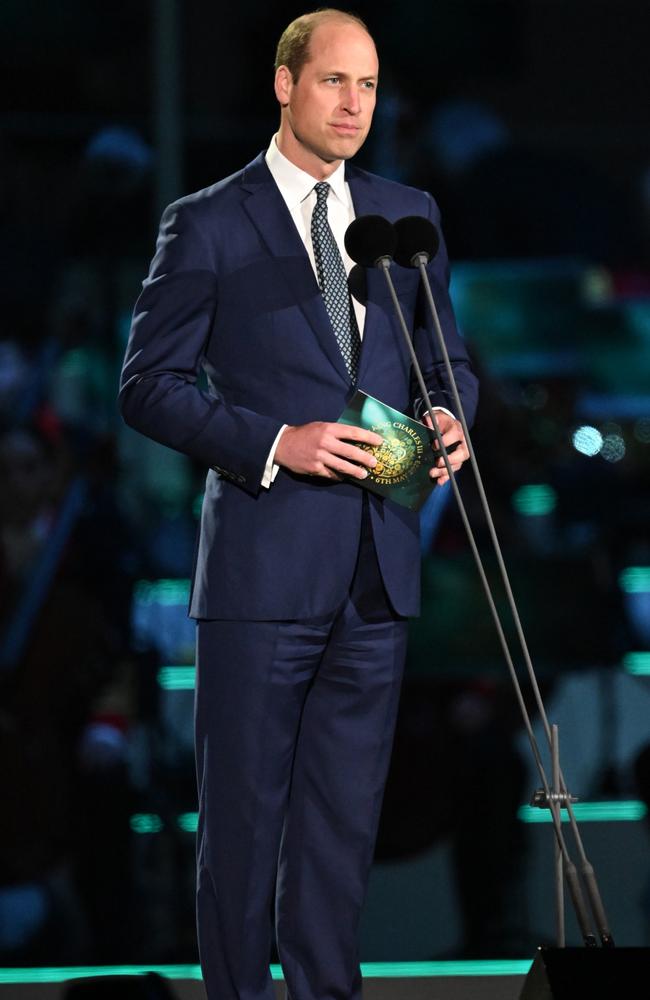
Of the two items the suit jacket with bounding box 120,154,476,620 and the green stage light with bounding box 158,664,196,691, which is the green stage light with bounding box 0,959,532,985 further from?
the suit jacket with bounding box 120,154,476,620

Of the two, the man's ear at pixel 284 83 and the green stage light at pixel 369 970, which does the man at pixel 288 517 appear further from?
the green stage light at pixel 369 970

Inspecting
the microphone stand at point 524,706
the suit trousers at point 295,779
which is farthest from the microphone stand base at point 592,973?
the suit trousers at point 295,779

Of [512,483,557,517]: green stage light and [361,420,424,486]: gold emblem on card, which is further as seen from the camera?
[512,483,557,517]: green stage light

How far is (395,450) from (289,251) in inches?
12.0

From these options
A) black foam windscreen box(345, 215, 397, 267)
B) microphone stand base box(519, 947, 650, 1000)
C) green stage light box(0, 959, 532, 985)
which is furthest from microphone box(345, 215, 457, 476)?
green stage light box(0, 959, 532, 985)

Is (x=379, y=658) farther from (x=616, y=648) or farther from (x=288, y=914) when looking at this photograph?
(x=616, y=648)

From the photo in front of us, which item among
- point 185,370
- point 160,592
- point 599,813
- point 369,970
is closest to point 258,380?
point 185,370

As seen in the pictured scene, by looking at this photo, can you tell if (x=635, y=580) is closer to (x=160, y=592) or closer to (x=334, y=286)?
(x=160, y=592)

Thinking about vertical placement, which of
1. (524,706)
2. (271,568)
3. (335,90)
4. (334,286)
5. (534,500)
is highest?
(335,90)

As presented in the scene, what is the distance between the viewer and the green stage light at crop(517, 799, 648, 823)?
3.25 metres

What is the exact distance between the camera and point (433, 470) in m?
1.80

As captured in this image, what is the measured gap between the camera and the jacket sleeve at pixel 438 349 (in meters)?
1.96

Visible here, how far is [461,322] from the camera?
3396mm

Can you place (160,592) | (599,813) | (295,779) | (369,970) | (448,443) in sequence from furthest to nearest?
1. (160,592)
2. (599,813)
3. (369,970)
4. (295,779)
5. (448,443)
